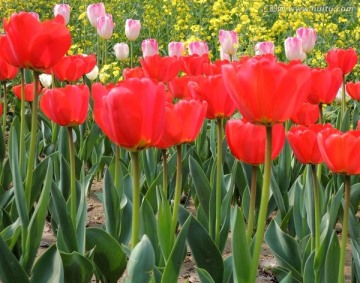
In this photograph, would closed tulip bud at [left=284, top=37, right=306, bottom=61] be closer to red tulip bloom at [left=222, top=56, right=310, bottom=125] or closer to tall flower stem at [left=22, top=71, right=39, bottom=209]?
tall flower stem at [left=22, top=71, right=39, bottom=209]

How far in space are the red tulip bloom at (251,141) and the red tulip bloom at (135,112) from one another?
0.91ft

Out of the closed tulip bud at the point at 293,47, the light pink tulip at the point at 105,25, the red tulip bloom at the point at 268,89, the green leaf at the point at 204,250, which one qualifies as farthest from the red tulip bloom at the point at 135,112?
the light pink tulip at the point at 105,25

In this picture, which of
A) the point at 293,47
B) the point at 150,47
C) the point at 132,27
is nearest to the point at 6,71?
the point at 150,47

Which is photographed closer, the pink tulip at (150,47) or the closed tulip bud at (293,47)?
the closed tulip bud at (293,47)

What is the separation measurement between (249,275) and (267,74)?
0.44 m

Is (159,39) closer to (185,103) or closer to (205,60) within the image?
(205,60)

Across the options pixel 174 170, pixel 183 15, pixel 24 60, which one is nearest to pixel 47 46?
pixel 24 60

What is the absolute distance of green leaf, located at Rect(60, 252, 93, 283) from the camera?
5.24ft

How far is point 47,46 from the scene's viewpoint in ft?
5.61

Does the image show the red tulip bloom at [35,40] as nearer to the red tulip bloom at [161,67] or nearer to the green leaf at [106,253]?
the green leaf at [106,253]

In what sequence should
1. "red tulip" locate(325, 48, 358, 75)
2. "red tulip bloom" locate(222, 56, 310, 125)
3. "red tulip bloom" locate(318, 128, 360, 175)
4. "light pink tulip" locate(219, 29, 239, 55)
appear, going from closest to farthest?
"red tulip bloom" locate(222, 56, 310, 125), "red tulip bloom" locate(318, 128, 360, 175), "red tulip" locate(325, 48, 358, 75), "light pink tulip" locate(219, 29, 239, 55)

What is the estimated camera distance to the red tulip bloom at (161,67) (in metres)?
2.53

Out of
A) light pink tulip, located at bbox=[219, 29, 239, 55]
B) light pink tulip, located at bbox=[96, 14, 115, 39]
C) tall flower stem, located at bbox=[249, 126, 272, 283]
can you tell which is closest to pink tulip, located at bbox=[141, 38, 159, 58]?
light pink tulip, located at bbox=[219, 29, 239, 55]

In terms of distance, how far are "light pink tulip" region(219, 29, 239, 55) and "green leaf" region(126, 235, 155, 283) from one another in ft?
8.23
